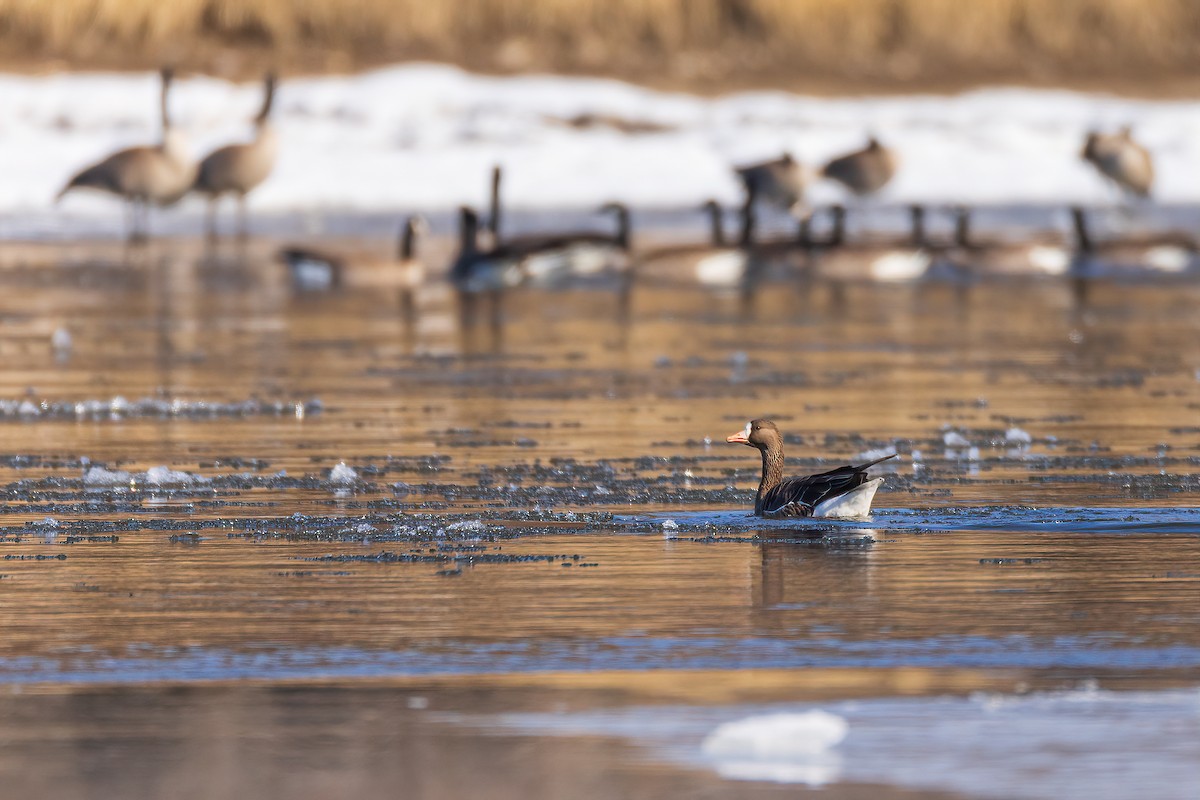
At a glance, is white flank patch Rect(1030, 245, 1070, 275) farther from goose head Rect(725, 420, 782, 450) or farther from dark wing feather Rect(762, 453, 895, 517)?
dark wing feather Rect(762, 453, 895, 517)

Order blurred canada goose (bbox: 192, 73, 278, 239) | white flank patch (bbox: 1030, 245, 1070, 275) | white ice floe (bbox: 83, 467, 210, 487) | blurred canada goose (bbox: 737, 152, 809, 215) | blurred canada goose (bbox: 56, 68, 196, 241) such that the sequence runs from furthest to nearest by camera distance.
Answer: blurred canada goose (bbox: 737, 152, 809, 215)
blurred canada goose (bbox: 192, 73, 278, 239)
blurred canada goose (bbox: 56, 68, 196, 241)
white flank patch (bbox: 1030, 245, 1070, 275)
white ice floe (bbox: 83, 467, 210, 487)

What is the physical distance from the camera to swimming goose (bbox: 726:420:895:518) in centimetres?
841

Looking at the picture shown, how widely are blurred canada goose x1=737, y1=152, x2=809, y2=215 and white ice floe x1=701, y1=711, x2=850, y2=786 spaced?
25.7m

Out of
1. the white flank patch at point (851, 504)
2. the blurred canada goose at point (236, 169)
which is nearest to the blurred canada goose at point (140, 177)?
the blurred canada goose at point (236, 169)

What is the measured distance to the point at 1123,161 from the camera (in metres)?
33.5

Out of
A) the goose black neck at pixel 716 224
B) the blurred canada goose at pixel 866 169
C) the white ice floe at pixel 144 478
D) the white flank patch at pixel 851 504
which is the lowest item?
the white flank patch at pixel 851 504

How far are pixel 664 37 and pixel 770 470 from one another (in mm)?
45377

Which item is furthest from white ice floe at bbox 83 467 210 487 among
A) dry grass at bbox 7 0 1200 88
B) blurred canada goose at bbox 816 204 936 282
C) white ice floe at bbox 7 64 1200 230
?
dry grass at bbox 7 0 1200 88

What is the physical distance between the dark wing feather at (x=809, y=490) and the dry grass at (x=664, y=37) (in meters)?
41.5

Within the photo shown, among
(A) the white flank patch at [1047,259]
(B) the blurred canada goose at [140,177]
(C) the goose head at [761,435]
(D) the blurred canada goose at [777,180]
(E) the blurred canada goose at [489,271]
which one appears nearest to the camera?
(C) the goose head at [761,435]

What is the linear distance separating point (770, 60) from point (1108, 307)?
3446 centimetres

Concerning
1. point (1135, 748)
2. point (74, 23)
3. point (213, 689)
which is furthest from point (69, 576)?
point (74, 23)

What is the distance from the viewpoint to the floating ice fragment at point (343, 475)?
9.77 metres

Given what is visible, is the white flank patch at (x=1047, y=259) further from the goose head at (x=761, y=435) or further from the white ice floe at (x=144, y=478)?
the white ice floe at (x=144, y=478)
